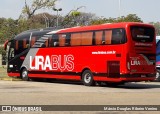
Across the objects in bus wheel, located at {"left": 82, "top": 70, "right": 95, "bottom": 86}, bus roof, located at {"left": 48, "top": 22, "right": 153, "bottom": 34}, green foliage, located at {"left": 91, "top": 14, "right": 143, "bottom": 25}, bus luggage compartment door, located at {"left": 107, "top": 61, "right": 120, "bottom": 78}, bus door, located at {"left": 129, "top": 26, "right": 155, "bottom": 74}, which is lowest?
bus wheel, located at {"left": 82, "top": 70, "right": 95, "bottom": 86}

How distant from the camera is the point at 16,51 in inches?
1172

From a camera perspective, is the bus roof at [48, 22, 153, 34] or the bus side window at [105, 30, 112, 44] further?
the bus side window at [105, 30, 112, 44]

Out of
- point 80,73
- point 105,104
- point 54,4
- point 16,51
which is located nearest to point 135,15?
point 54,4

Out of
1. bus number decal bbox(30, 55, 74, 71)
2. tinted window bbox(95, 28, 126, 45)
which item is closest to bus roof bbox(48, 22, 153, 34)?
tinted window bbox(95, 28, 126, 45)

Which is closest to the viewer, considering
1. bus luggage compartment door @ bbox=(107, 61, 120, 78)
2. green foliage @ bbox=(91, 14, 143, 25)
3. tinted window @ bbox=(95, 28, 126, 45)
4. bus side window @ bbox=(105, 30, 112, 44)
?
tinted window @ bbox=(95, 28, 126, 45)

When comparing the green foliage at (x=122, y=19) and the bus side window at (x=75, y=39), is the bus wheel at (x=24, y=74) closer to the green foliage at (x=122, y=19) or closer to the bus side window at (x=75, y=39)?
the bus side window at (x=75, y=39)

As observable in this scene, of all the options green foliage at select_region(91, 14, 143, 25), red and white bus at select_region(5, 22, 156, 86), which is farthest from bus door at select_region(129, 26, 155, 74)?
green foliage at select_region(91, 14, 143, 25)

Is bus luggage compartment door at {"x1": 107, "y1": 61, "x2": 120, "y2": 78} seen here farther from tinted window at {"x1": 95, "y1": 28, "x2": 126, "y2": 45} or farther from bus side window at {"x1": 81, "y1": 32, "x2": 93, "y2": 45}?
bus side window at {"x1": 81, "y1": 32, "x2": 93, "y2": 45}

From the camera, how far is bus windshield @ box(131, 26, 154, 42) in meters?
21.9

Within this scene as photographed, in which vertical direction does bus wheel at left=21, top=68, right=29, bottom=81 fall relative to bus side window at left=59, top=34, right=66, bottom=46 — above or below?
below

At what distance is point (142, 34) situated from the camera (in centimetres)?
2231

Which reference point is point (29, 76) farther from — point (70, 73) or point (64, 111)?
point (64, 111)

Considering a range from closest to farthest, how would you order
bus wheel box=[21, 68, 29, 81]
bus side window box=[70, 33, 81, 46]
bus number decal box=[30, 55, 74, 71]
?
bus side window box=[70, 33, 81, 46]
bus number decal box=[30, 55, 74, 71]
bus wheel box=[21, 68, 29, 81]

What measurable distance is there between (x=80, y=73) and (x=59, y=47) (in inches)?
96.6
